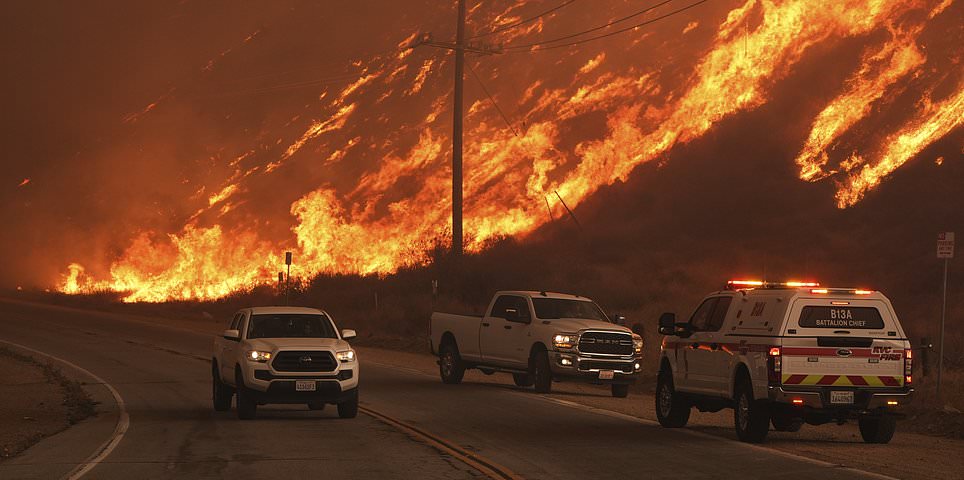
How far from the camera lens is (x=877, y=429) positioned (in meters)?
17.1

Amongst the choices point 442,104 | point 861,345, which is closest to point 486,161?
point 442,104

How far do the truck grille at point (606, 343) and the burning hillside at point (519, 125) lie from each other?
111 ft

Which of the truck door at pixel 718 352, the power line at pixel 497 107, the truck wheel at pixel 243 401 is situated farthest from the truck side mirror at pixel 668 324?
the power line at pixel 497 107

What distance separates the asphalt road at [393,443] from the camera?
13.6 meters

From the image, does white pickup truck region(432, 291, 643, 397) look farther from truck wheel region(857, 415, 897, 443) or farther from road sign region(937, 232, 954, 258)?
truck wheel region(857, 415, 897, 443)

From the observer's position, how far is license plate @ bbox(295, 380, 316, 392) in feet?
62.2

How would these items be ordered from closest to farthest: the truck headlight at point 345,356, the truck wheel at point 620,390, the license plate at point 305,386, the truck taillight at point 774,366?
the truck taillight at point 774,366
the license plate at point 305,386
the truck headlight at point 345,356
the truck wheel at point 620,390

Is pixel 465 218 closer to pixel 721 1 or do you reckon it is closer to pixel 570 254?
pixel 570 254

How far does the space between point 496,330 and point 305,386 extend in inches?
312

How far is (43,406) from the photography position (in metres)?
22.3

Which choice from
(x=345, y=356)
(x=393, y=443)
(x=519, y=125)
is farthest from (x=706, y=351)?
(x=519, y=125)

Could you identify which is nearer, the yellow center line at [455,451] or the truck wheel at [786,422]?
the yellow center line at [455,451]

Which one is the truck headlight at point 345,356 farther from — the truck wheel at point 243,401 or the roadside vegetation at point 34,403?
the roadside vegetation at point 34,403

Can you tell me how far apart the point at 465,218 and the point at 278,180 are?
72.3 feet
